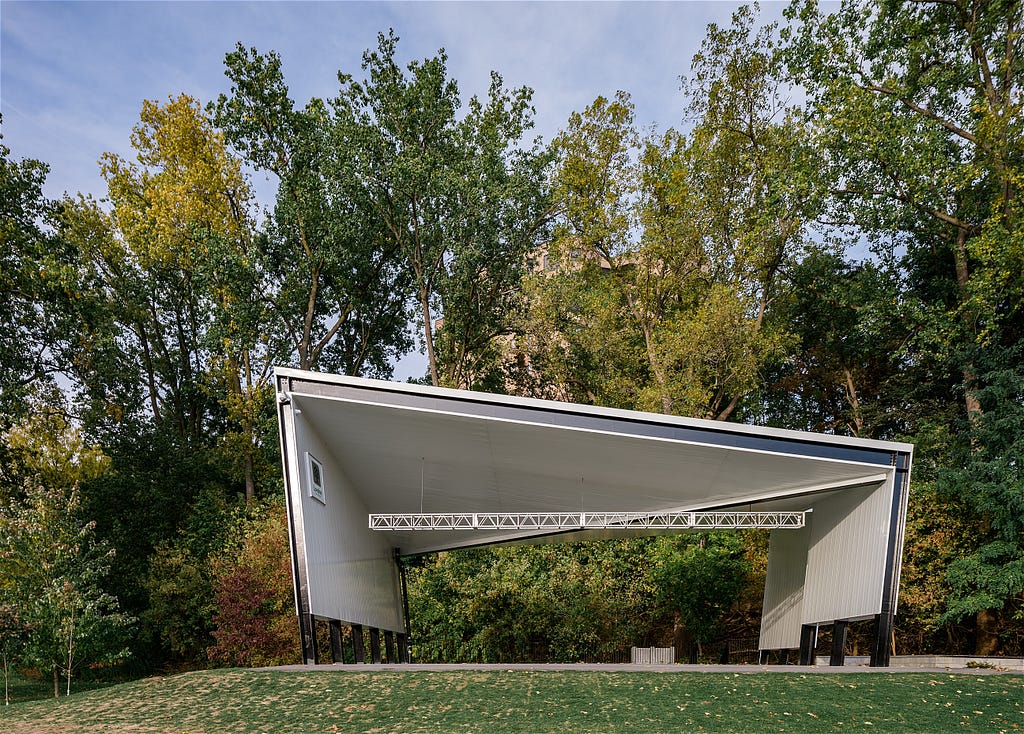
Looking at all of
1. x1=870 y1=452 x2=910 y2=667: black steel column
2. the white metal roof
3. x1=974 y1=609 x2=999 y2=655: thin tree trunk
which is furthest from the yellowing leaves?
x1=974 y1=609 x2=999 y2=655: thin tree trunk

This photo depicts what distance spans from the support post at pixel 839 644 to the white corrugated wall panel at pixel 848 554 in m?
0.21

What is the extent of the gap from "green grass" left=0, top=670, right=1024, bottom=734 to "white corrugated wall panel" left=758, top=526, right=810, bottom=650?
13.1ft

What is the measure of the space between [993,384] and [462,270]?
47.7ft

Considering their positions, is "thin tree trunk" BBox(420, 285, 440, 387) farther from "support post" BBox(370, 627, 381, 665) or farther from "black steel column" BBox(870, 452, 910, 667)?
"black steel column" BBox(870, 452, 910, 667)

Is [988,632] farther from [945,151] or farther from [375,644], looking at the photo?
[375,644]

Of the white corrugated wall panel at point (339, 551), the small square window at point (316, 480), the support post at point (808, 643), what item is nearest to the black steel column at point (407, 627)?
the white corrugated wall panel at point (339, 551)

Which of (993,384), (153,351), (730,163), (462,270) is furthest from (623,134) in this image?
(153,351)

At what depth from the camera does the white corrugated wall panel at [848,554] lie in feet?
38.0

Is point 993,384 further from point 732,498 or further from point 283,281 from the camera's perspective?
point 283,281

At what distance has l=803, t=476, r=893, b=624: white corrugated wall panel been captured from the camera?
38.0 ft

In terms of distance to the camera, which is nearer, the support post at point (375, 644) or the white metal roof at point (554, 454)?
the white metal roof at point (554, 454)

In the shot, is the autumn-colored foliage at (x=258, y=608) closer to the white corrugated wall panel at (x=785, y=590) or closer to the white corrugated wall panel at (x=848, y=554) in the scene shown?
the white corrugated wall panel at (x=785, y=590)

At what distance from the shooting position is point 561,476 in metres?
13.2

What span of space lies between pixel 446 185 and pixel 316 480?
11.7 m
